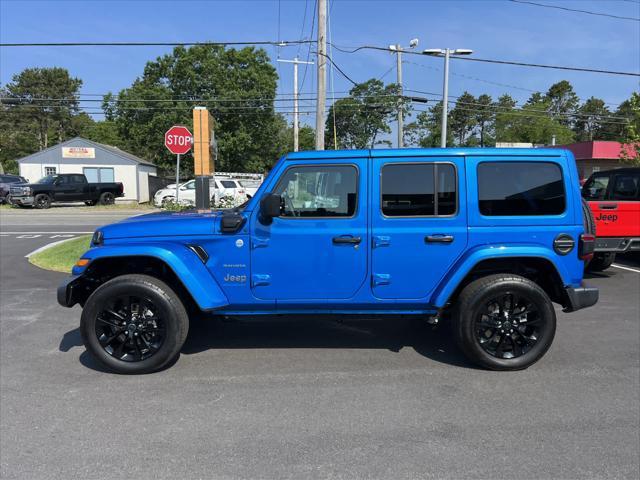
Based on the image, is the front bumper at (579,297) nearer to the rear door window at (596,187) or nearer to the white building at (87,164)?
the rear door window at (596,187)

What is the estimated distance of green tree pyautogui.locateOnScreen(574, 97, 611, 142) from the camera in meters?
80.3

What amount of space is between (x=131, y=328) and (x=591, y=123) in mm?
98832

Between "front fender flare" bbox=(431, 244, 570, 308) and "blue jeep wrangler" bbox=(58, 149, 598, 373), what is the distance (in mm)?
12

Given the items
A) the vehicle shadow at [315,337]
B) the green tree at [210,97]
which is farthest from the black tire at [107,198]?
the vehicle shadow at [315,337]

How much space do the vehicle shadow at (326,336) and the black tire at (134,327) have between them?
60 centimetres

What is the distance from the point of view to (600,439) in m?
3.09

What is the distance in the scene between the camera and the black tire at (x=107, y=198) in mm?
27125

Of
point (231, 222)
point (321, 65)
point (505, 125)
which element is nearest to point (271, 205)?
point (231, 222)

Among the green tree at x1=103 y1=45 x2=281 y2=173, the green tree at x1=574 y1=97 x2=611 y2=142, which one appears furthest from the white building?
the green tree at x1=574 y1=97 x2=611 y2=142

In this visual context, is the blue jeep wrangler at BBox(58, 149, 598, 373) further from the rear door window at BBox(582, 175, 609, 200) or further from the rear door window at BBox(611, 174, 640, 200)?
the rear door window at BBox(582, 175, 609, 200)

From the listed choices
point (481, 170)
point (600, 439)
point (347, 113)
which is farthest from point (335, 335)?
point (347, 113)

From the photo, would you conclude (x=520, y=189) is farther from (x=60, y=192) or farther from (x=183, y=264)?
(x=60, y=192)

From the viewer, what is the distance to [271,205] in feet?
12.8

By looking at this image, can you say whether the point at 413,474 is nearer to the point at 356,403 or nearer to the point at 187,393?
the point at 356,403
